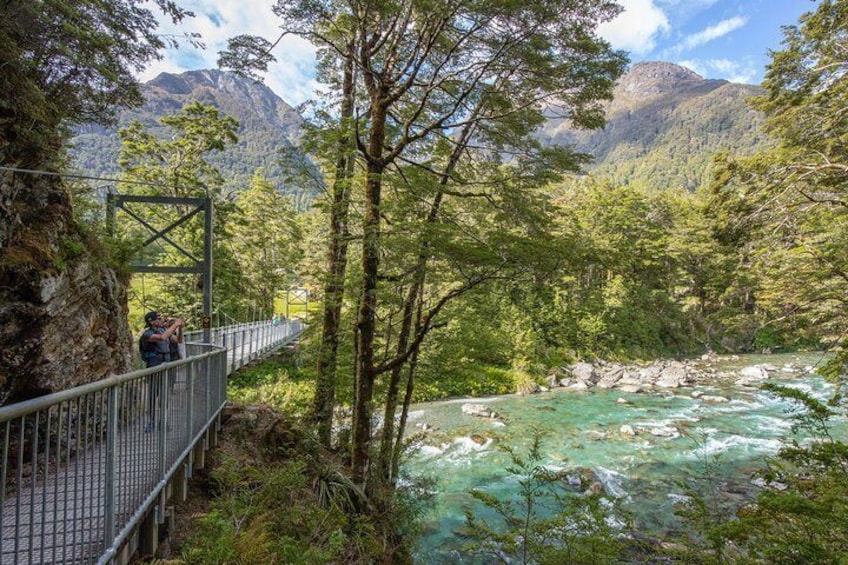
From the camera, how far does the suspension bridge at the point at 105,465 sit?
5.65 ft

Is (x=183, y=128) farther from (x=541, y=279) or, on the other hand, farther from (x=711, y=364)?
(x=711, y=364)

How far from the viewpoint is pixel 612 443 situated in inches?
511

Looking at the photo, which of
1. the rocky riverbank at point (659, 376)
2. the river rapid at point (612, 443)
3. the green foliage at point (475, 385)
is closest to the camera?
the river rapid at point (612, 443)

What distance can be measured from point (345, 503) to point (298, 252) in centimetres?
2340

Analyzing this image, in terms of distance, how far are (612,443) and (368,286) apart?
1014cm

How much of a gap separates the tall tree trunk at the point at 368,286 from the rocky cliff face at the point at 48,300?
3.26 meters

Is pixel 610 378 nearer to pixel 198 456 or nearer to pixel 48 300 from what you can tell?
pixel 198 456

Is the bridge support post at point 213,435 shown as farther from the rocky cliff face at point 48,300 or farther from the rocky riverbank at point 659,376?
the rocky riverbank at point 659,376

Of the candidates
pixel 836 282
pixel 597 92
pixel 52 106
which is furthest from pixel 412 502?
pixel 836 282

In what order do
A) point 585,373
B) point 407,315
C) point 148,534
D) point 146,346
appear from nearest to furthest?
point 148,534 → point 146,346 → point 407,315 → point 585,373

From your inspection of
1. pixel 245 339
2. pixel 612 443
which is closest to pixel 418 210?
pixel 245 339

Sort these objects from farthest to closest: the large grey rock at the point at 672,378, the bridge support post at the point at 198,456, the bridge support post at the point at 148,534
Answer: the large grey rock at the point at 672,378
the bridge support post at the point at 198,456
the bridge support post at the point at 148,534

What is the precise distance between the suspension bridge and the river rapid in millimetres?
4940

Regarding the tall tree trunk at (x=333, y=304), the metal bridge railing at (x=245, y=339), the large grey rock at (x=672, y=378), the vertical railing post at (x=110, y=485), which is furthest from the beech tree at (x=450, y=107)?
the large grey rock at (x=672, y=378)
